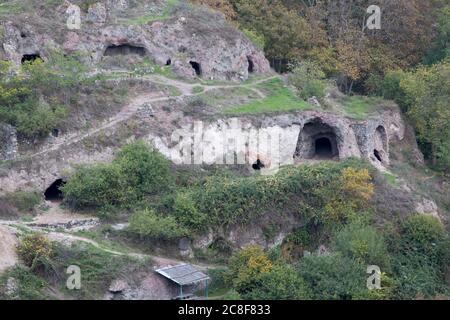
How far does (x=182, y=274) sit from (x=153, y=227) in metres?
2.78

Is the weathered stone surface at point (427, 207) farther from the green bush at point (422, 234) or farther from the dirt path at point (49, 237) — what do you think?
the dirt path at point (49, 237)

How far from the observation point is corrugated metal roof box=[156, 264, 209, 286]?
124ft

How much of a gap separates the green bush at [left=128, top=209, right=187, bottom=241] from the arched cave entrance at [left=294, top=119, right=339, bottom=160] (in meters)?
11.9

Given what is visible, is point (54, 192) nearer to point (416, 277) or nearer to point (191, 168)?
point (191, 168)

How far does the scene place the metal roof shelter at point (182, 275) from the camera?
3778 cm

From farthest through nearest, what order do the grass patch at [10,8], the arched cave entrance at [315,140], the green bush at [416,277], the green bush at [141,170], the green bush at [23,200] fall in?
the arched cave entrance at [315,140]
the grass patch at [10,8]
the green bush at [141,170]
the green bush at [23,200]
the green bush at [416,277]

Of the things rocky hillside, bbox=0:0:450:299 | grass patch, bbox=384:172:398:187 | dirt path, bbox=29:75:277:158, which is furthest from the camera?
grass patch, bbox=384:172:398:187

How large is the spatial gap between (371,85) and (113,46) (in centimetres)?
1693

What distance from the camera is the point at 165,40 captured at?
5231 cm

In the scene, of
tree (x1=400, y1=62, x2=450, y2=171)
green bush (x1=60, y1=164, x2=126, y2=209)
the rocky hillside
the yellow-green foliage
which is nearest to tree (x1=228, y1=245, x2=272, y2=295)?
the rocky hillside

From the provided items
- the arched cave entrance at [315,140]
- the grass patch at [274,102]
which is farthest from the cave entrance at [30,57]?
the arched cave entrance at [315,140]

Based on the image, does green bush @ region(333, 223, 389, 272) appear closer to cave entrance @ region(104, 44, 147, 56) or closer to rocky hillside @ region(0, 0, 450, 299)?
rocky hillside @ region(0, 0, 450, 299)

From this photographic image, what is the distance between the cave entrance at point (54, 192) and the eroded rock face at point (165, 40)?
8.56m

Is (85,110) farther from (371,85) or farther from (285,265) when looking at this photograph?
(371,85)
